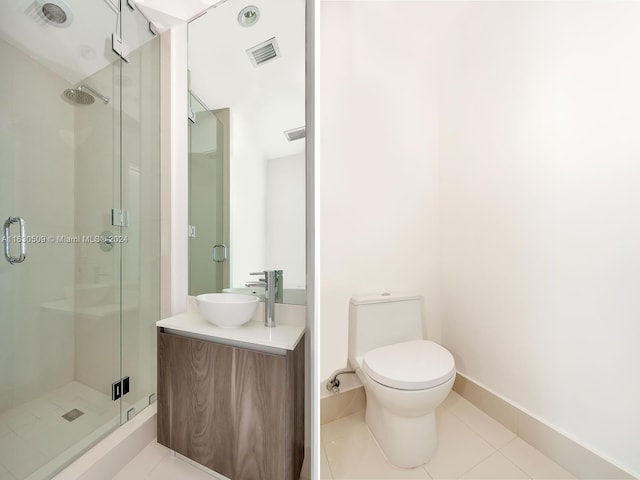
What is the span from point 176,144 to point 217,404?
1.27 metres

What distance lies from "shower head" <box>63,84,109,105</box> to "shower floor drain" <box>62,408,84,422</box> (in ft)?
4.39

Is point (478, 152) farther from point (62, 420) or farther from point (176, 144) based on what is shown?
point (62, 420)

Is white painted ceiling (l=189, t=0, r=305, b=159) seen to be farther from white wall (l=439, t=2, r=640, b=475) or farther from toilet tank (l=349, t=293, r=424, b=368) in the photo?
white wall (l=439, t=2, r=640, b=475)

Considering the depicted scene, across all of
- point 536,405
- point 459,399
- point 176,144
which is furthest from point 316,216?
point 459,399

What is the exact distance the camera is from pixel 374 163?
1432mm

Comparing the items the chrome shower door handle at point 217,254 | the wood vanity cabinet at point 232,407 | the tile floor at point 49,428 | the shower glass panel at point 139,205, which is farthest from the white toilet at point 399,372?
the tile floor at point 49,428

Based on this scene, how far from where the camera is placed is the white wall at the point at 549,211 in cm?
90

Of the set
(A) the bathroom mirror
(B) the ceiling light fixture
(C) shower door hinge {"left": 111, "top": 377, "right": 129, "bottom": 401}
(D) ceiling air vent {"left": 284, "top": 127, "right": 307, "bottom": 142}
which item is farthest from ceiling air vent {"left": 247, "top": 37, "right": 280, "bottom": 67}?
(C) shower door hinge {"left": 111, "top": 377, "right": 129, "bottom": 401}

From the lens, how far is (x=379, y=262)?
1.44 metres

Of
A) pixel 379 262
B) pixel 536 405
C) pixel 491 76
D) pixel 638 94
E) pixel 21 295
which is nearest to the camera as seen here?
pixel 638 94

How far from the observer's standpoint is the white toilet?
0.99 m

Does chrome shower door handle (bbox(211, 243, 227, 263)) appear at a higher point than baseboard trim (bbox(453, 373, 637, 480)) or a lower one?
higher

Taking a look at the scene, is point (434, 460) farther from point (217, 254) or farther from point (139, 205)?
point (139, 205)

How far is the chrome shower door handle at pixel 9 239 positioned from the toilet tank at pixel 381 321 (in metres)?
1.38
